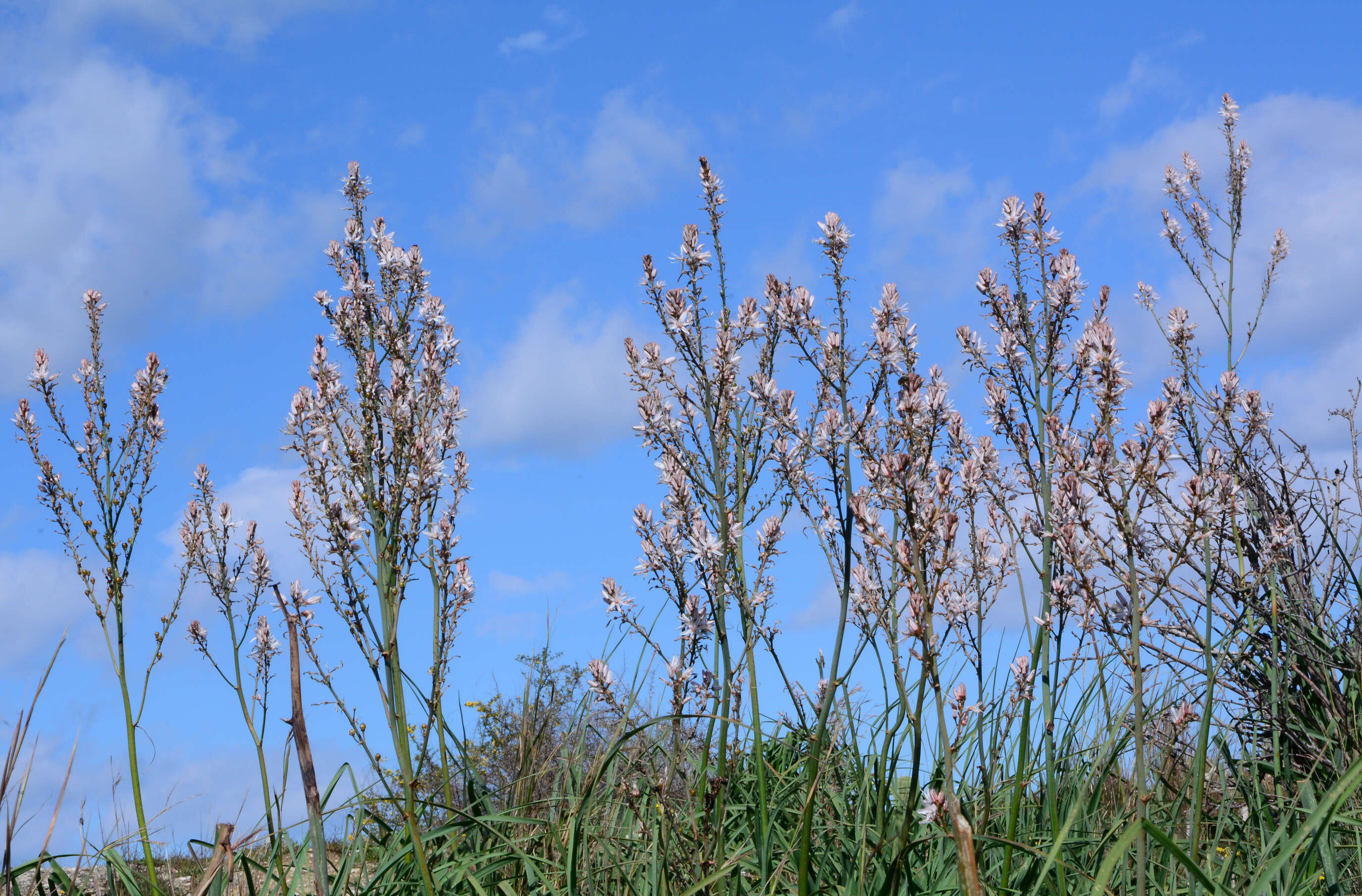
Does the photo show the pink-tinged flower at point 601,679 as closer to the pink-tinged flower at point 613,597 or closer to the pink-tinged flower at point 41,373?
the pink-tinged flower at point 613,597

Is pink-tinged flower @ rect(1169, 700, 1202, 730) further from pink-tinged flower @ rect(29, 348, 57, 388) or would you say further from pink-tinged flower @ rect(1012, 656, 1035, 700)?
pink-tinged flower @ rect(29, 348, 57, 388)

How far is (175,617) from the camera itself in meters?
5.33

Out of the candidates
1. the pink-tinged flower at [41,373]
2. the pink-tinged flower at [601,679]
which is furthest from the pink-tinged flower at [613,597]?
the pink-tinged flower at [41,373]

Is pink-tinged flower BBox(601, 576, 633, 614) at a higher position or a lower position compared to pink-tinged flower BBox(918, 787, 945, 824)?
higher

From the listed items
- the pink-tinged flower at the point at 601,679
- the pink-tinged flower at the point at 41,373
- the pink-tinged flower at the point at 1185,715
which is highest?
the pink-tinged flower at the point at 41,373

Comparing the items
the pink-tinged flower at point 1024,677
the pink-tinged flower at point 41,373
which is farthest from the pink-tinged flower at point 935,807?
the pink-tinged flower at point 41,373

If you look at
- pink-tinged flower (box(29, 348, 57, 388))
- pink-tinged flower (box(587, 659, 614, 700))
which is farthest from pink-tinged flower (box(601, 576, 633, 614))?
pink-tinged flower (box(29, 348, 57, 388))

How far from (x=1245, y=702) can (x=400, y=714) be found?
4.46 meters

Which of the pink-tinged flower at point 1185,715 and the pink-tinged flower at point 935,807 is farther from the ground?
the pink-tinged flower at point 1185,715

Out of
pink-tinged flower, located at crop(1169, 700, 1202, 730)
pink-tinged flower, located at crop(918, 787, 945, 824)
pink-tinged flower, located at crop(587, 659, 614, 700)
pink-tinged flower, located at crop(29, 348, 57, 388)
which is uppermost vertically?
pink-tinged flower, located at crop(29, 348, 57, 388)

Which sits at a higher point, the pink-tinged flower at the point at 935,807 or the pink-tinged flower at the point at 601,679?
the pink-tinged flower at the point at 601,679

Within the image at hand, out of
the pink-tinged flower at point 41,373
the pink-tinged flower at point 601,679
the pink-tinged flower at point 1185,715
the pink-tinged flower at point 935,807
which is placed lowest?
the pink-tinged flower at point 935,807

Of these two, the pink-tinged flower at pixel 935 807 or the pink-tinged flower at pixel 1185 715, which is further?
the pink-tinged flower at pixel 1185 715

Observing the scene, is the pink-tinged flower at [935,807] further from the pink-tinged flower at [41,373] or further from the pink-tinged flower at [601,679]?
the pink-tinged flower at [41,373]
